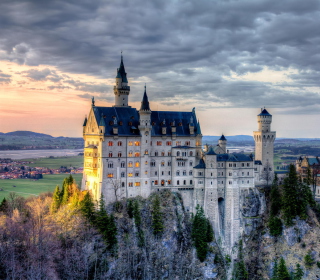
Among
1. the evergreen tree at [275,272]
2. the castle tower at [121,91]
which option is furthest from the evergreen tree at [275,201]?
the castle tower at [121,91]

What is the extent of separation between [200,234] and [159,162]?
779 inches

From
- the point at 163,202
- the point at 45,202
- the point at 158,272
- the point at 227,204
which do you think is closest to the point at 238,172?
the point at 227,204

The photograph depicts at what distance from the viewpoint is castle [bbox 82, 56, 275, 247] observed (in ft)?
314

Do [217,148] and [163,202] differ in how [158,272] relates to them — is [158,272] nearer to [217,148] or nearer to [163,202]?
[163,202]

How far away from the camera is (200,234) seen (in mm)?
93438

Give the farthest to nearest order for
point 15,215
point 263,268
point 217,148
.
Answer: point 217,148 → point 263,268 → point 15,215

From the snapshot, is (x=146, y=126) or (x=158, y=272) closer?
(x=158, y=272)

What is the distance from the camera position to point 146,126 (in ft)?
322

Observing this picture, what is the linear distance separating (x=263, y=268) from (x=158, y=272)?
25.3 metres

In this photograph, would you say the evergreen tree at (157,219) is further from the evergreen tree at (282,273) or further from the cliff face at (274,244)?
the evergreen tree at (282,273)

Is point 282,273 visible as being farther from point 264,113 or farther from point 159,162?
point 264,113

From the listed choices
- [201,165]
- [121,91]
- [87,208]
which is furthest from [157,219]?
[121,91]

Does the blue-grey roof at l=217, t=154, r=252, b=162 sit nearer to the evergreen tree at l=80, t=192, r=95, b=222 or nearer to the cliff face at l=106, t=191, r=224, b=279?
the cliff face at l=106, t=191, r=224, b=279

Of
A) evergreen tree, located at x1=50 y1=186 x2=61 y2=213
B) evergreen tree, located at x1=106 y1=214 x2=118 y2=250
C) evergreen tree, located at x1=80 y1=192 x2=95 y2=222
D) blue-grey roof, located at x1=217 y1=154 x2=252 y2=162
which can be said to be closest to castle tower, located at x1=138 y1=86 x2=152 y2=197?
evergreen tree, located at x1=106 y1=214 x2=118 y2=250
